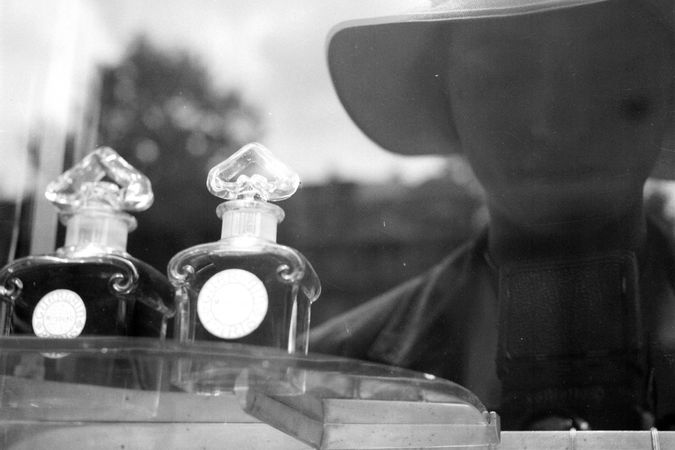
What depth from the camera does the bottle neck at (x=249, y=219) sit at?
0.72 metres

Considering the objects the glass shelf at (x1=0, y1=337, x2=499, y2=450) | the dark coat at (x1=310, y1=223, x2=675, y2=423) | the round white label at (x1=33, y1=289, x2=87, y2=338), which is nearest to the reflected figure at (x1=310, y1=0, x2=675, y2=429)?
the dark coat at (x1=310, y1=223, x2=675, y2=423)

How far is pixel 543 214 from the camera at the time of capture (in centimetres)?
77

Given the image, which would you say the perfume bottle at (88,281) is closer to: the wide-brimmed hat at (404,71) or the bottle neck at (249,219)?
the bottle neck at (249,219)

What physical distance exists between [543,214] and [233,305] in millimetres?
314

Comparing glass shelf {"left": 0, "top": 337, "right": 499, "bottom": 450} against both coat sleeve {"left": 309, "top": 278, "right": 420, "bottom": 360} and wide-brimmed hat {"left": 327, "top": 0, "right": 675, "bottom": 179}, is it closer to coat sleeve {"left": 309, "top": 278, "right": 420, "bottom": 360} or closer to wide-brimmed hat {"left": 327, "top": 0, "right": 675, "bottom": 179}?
coat sleeve {"left": 309, "top": 278, "right": 420, "bottom": 360}

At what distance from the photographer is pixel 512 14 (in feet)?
2.69

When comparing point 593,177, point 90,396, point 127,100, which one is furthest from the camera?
point 127,100

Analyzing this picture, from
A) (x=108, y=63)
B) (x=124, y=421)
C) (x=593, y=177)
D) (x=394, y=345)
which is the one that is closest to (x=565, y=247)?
(x=593, y=177)

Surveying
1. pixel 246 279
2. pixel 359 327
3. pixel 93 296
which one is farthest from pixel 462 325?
pixel 93 296

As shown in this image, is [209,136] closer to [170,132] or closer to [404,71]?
[170,132]

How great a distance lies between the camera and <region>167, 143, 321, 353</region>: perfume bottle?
0.66 metres

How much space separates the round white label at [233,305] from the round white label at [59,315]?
4.7 inches

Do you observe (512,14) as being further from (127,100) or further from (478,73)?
(127,100)

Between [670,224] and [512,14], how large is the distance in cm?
26
